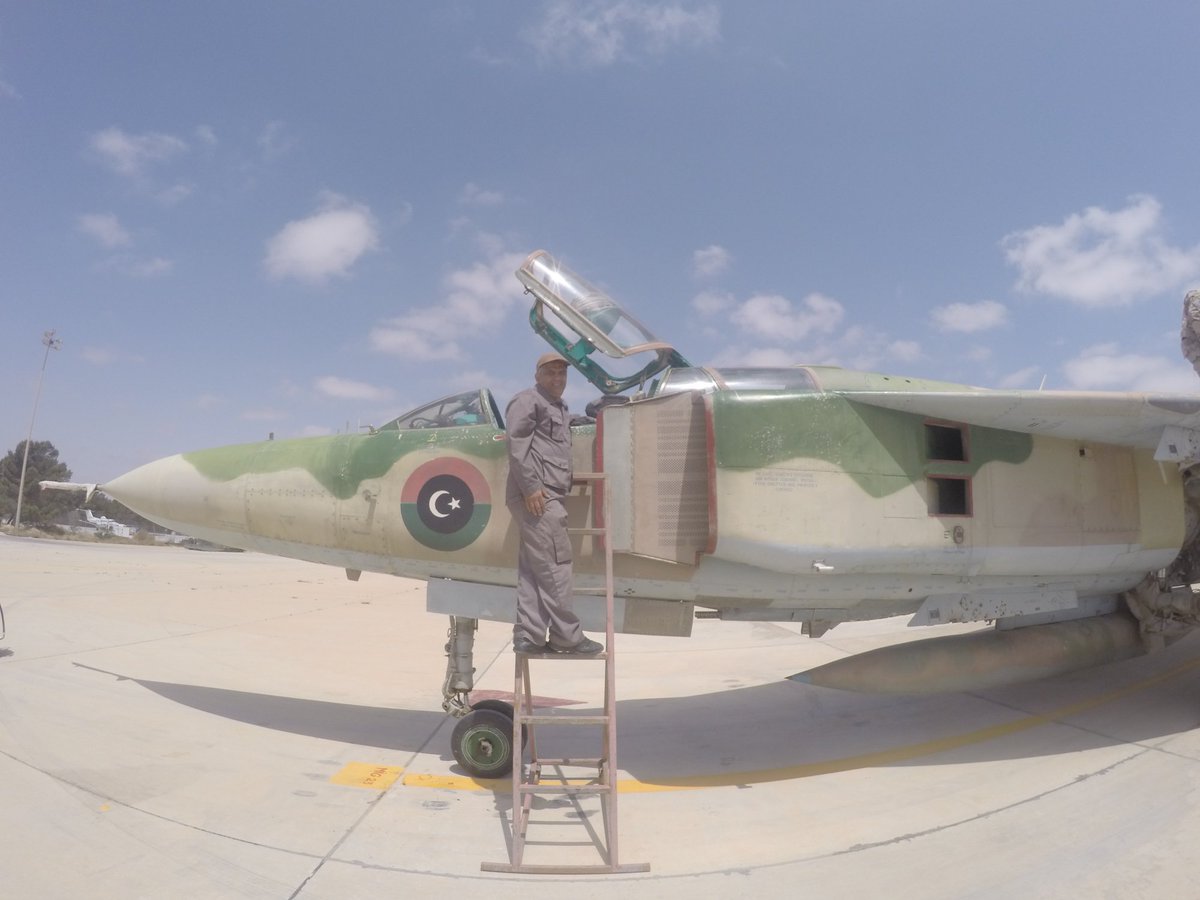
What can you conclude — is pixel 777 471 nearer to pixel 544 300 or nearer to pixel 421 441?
pixel 544 300

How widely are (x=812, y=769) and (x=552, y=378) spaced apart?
11.2 ft

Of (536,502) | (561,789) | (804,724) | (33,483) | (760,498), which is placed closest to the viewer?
(561,789)

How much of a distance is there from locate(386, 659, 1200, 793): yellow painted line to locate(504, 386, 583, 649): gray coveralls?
1354 mm

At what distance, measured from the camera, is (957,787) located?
4.41m

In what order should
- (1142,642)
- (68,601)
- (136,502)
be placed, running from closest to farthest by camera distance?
(136,502) → (1142,642) → (68,601)

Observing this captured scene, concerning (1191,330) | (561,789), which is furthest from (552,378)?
(1191,330)

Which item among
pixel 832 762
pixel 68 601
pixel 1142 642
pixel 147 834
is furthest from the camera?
pixel 68 601

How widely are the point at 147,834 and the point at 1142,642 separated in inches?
320

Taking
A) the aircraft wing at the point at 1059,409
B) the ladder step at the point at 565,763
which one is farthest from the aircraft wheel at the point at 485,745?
the aircraft wing at the point at 1059,409

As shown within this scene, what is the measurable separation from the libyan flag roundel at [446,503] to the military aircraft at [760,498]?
17mm

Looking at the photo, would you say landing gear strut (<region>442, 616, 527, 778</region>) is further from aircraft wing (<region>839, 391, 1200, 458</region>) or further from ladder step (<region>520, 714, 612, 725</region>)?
aircraft wing (<region>839, 391, 1200, 458</region>)

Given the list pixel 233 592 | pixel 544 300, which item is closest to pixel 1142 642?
pixel 544 300

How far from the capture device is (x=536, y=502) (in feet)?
13.0

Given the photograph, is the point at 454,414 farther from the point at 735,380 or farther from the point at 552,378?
the point at 735,380
